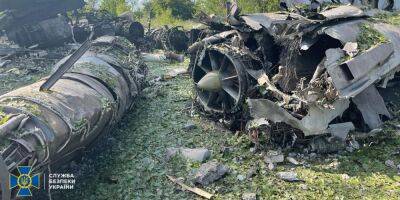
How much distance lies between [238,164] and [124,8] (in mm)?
23644

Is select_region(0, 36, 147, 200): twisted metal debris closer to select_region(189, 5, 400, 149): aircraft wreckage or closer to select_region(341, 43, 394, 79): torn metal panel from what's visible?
select_region(189, 5, 400, 149): aircraft wreckage

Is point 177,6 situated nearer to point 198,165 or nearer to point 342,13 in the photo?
point 342,13

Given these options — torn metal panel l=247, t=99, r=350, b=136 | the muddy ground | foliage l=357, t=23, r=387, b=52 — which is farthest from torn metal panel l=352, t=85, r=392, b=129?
foliage l=357, t=23, r=387, b=52

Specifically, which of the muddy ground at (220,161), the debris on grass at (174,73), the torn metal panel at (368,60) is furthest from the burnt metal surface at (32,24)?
the torn metal panel at (368,60)

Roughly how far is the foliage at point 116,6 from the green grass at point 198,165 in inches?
829

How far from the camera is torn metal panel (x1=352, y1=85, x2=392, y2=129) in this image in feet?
26.0

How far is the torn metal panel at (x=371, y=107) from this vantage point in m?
7.92

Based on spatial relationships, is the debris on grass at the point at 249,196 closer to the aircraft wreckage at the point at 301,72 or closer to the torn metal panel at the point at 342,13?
the aircraft wreckage at the point at 301,72

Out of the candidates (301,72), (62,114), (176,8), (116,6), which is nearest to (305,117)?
(301,72)

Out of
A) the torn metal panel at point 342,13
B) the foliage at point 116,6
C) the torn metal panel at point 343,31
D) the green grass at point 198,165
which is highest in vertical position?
the torn metal panel at point 342,13

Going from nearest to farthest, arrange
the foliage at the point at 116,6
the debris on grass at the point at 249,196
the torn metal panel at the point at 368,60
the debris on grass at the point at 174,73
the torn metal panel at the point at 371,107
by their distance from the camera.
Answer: the debris on grass at the point at 249,196
the torn metal panel at the point at 368,60
the torn metal panel at the point at 371,107
the debris on grass at the point at 174,73
the foliage at the point at 116,6

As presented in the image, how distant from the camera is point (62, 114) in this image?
20.2ft

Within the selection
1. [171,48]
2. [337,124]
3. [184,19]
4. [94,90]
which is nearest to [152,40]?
[171,48]

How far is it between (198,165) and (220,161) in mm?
447
